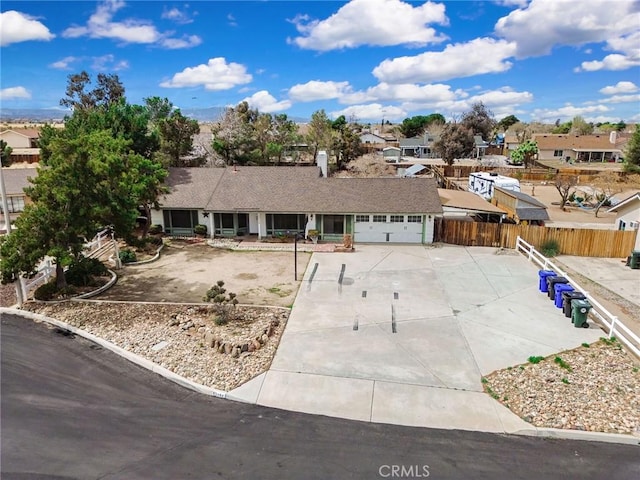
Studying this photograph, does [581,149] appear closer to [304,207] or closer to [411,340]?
[304,207]

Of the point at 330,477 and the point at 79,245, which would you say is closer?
the point at 330,477

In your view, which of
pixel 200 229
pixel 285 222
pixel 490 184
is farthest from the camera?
pixel 490 184

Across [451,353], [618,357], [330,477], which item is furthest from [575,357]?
[330,477]

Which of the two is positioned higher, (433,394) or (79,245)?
(79,245)


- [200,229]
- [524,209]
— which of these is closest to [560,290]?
[524,209]

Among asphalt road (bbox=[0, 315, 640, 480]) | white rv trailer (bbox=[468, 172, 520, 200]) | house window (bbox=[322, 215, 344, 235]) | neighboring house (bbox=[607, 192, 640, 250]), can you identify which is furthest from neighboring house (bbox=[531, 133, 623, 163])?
asphalt road (bbox=[0, 315, 640, 480])

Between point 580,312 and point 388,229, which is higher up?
point 388,229

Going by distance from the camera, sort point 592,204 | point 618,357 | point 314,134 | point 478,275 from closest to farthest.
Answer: point 618,357 < point 478,275 < point 592,204 < point 314,134

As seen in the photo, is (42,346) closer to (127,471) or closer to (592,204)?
(127,471)
